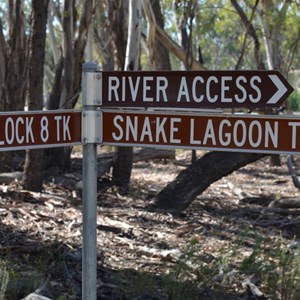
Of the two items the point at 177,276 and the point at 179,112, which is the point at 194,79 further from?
the point at 177,276

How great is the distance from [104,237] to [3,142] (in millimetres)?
4864

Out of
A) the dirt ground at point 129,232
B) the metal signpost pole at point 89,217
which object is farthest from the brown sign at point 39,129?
the dirt ground at point 129,232

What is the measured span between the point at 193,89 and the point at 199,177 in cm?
668

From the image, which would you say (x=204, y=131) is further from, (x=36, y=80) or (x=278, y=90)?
(x=36, y=80)

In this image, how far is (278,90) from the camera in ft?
14.3

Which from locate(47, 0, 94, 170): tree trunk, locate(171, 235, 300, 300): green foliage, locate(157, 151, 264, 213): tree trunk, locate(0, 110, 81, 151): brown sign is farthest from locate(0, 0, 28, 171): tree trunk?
locate(0, 110, 81, 151): brown sign

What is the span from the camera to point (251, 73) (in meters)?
4.39

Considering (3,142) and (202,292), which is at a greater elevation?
(3,142)

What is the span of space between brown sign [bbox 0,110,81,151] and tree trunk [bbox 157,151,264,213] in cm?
657

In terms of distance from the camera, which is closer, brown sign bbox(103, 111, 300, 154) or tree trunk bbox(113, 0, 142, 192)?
brown sign bbox(103, 111, 300, 154)

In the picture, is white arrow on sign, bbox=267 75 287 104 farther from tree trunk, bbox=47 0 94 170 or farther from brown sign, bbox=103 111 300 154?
tree trunk, bbox=47 0 94 170

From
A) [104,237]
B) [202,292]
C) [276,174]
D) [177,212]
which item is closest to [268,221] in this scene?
[177,212]

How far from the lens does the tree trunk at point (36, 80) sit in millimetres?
11440

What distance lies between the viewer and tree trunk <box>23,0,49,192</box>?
11.4 metres
